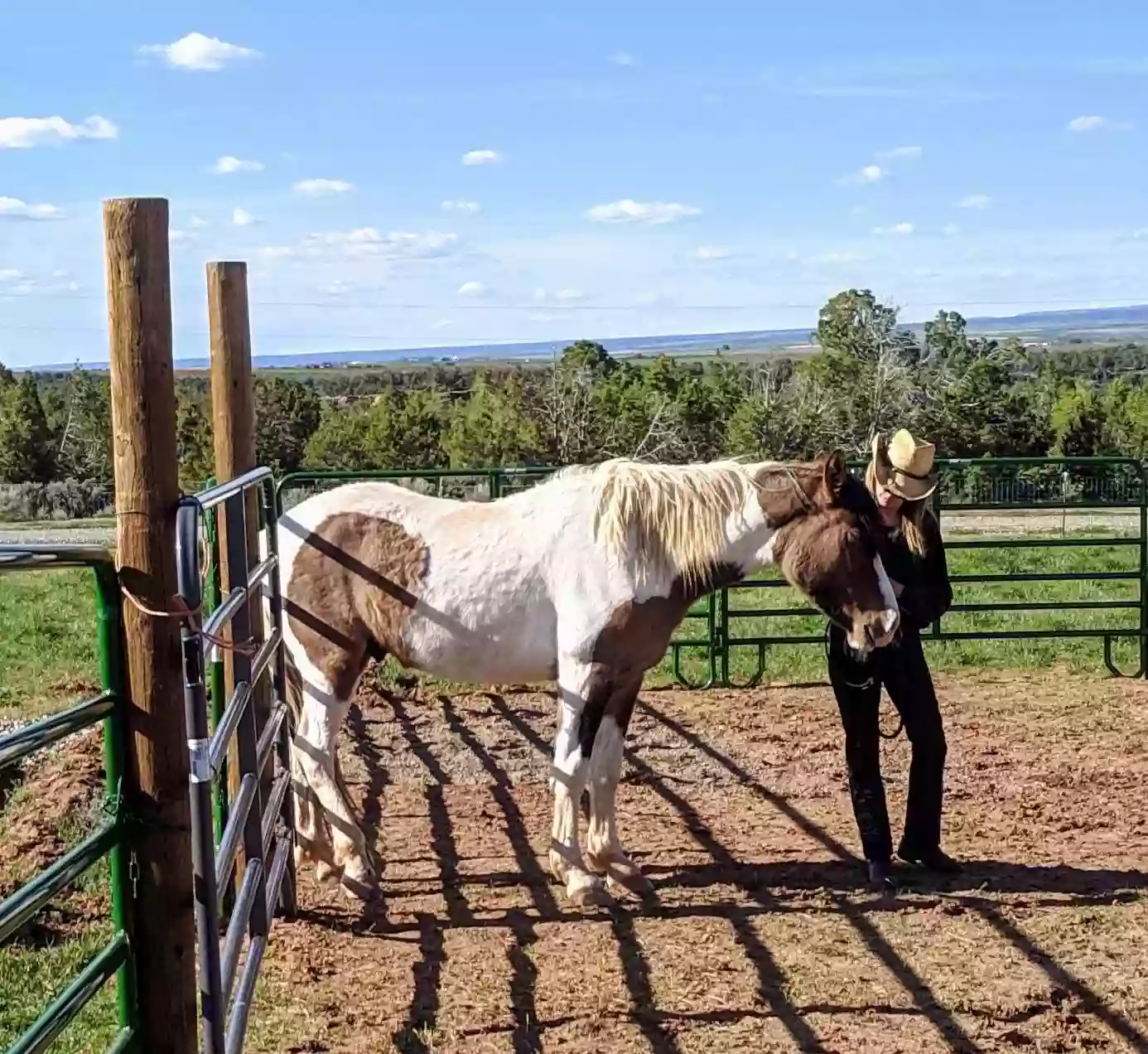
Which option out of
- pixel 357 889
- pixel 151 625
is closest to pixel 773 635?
pixel 357 889

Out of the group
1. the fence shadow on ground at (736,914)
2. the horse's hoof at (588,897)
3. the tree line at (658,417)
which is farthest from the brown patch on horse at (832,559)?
the tree line at (658,417)

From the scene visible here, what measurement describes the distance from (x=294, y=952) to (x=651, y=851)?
5.50 feet

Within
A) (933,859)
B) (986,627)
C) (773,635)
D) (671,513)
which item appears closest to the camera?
(671,513)

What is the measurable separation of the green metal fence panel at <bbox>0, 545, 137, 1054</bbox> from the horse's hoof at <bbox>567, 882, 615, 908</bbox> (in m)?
2.58

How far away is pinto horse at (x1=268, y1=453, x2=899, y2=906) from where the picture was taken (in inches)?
192

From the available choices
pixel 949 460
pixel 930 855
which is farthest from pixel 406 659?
pixel 949 460

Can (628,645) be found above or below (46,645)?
above

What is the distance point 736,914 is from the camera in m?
4.67

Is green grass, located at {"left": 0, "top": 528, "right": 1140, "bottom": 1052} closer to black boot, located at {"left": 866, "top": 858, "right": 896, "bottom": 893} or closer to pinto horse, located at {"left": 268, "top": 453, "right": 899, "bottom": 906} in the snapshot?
pinto horse, located at {"left": 268, "top": 453, "right": 899, "bottom": 906}

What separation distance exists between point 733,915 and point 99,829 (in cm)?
290

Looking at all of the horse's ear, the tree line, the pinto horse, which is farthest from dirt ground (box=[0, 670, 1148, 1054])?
the tree line

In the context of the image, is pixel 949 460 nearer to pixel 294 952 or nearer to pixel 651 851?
pixel 651 851

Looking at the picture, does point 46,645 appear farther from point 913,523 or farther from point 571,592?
point 913,523

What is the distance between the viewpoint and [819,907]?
186 inches
